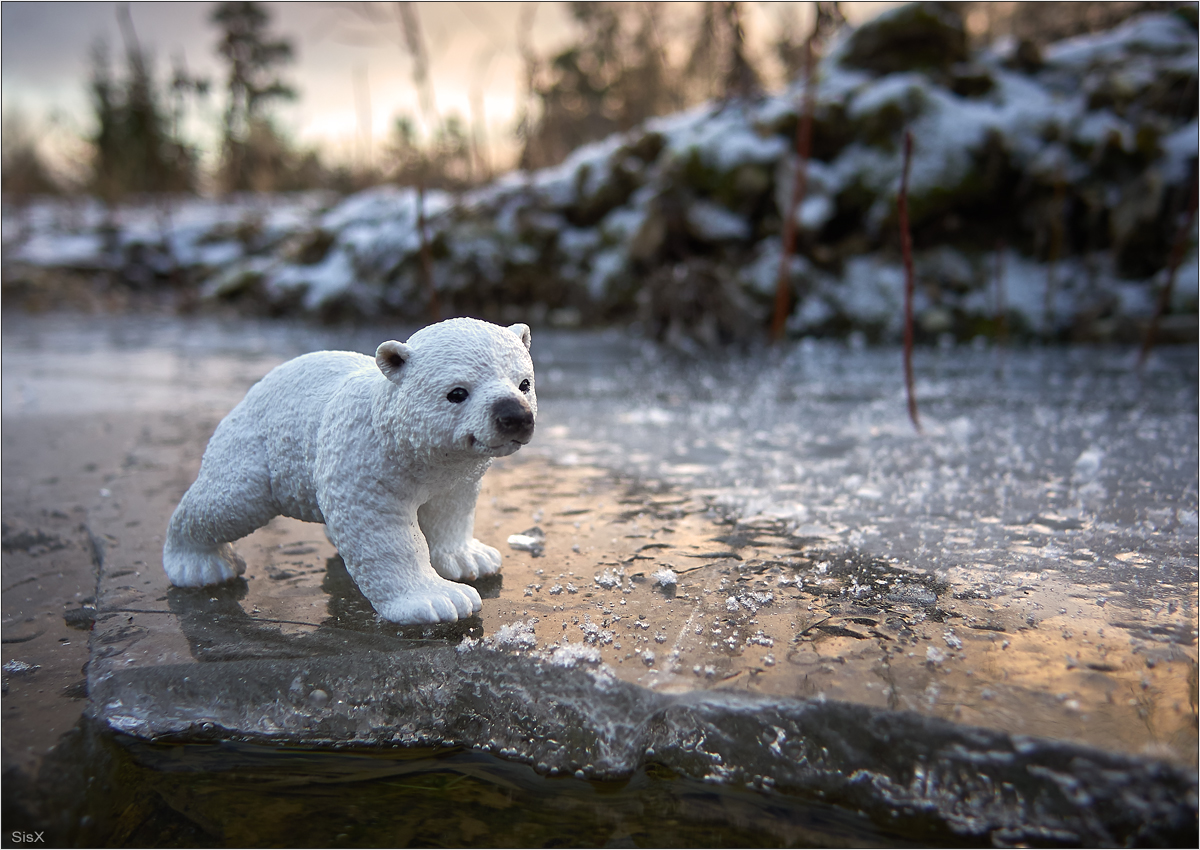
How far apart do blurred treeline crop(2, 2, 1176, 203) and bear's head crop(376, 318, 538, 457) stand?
4396 mm

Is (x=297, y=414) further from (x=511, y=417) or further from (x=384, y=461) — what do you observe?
(x=511, y=417)

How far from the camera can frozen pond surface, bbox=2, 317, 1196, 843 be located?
1.35 m

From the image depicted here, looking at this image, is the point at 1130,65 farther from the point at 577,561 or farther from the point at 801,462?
the point at 577,561

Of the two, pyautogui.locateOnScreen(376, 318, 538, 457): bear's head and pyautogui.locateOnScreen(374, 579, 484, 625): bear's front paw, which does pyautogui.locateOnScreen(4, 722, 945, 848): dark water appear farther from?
pyautogui.locateOnScreen(376, 318, 538, 457): bear's head

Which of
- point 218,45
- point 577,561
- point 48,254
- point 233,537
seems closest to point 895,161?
point 577,561

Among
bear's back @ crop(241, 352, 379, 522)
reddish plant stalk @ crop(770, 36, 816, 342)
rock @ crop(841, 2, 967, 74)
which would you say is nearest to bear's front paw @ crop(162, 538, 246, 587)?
bear's back @ crop(241, 352, 379, 522)

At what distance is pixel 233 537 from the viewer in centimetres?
A: 206

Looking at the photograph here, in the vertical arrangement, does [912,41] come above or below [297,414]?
above

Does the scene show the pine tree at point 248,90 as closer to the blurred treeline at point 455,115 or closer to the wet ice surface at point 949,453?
the blurred treeline at point 455,115

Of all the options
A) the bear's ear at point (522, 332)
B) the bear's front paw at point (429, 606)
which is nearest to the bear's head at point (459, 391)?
the bear's ear at point (522, 332)

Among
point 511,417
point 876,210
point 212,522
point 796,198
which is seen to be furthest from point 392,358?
point 876,210

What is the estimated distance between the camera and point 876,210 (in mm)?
7578

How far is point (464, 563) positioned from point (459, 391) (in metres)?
0.67

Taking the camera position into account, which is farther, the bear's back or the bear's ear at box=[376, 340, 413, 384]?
the bear's back
